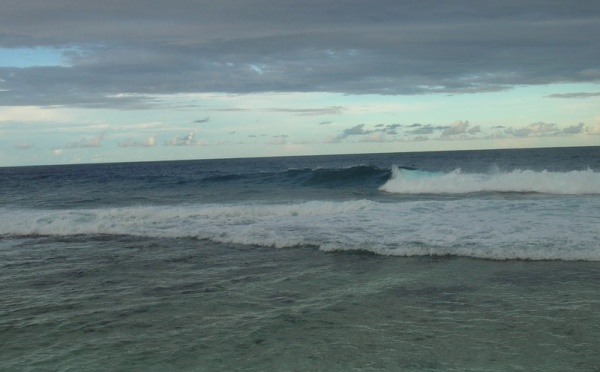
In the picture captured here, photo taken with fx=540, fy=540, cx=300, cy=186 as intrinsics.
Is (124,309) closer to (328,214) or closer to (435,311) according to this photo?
(435,311)

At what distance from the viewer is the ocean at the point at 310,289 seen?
6.83 metres

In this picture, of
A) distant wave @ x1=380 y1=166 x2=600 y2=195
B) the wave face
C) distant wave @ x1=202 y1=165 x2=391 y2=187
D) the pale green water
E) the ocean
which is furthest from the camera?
distant wave @ x1=202 y1=165 x2=391 y2=187

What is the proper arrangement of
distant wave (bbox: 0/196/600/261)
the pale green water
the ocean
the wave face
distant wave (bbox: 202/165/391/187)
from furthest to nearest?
distant wave (bbox: 202/165/391/187), the wave face, distant wave (bbox: 0/196/600/261), the ocean, the pale green water

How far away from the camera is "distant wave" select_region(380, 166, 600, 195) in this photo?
86.3 ft

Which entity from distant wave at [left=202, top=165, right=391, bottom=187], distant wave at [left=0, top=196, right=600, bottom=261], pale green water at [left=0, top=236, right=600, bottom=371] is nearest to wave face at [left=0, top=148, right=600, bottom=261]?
distant wave at [left=0, top=196, right=600, bottom=261]

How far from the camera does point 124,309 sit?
8.85m

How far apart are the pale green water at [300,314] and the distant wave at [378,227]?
36.0 inches

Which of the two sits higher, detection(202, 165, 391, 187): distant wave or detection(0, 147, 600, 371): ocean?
detection(202, 165, 391, 187): distant wave

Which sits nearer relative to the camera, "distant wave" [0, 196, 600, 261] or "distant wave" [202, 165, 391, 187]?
"distant wave" [0, 196, 600, 261]

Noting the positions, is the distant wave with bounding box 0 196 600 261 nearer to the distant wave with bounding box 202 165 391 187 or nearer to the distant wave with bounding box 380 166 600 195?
the distant wave with bounding box 380 166 600 195

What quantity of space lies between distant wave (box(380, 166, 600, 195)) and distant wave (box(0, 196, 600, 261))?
6.27 meters

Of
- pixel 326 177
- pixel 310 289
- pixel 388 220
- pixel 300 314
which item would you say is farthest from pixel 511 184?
pixel 300 314

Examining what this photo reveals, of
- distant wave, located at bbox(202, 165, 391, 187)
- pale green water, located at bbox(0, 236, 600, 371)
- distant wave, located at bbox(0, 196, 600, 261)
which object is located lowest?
pale green water, located at bbox(0, 236, 600, 371)

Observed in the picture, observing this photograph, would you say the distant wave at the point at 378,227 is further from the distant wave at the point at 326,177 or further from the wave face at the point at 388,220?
the distant wave at the point at 326,177
